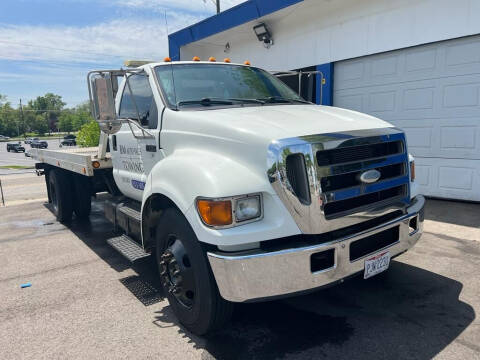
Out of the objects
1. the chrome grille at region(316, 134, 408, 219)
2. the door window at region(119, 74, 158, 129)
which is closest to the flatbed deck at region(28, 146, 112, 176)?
the door window at region(119, 74, 158, 129)

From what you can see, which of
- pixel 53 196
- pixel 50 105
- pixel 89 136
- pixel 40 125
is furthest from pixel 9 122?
pixel 53 196

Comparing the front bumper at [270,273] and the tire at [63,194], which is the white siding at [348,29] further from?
the tire at [63,194]

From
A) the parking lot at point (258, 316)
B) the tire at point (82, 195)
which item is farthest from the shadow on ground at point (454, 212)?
the tire at point (82, 195)

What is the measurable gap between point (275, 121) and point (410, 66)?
5.53 metres

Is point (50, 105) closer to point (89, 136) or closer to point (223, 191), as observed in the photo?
point (89, 136)

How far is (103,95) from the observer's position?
11.8 ft

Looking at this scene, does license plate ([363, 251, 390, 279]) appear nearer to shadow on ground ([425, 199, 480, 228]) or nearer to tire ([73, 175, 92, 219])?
shadow on ground ([425, 199, 480, 228])

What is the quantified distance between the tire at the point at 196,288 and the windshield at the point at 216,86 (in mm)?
1220

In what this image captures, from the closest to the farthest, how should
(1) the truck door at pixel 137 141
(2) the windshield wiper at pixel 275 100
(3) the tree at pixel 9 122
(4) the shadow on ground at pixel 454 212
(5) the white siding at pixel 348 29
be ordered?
(1) the truck door at pixel 137 141, (2) the windshield wiper at pixel 275 100, (4) the shadow on ground at pixel 454 212, (5) the white siding at pixel 348 29, (3) the tree at pixel 9 122

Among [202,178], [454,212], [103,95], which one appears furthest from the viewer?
[454,212]

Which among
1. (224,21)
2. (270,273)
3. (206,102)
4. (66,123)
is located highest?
(224,21)

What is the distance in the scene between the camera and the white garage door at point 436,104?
21.6 ft

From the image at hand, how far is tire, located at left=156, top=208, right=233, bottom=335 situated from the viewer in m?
2.73

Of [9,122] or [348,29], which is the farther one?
[9,122]
